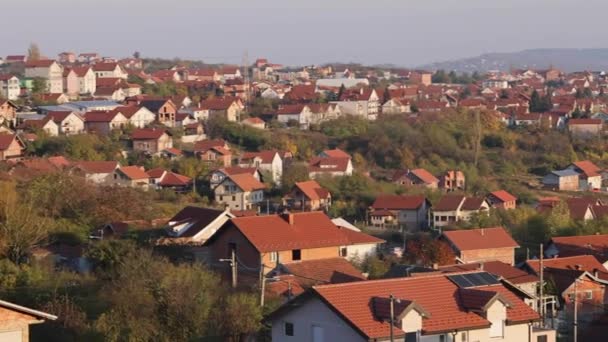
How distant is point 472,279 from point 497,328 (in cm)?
59

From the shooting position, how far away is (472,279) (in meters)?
9.80

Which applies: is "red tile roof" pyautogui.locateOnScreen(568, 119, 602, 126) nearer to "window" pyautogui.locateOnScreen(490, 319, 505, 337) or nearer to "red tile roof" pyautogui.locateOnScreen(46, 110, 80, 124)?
"red tile roof" pyautogui.locateOnScreen(46, 110, 80, 124)

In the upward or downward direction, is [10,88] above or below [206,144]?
above

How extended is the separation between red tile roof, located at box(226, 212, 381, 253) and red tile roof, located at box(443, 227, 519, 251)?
14.3ft

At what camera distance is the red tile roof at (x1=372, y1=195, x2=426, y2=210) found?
26.4 metres

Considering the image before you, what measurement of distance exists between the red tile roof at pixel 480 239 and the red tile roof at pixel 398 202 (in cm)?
639

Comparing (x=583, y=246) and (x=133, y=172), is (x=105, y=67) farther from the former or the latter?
(x=583, y=246)

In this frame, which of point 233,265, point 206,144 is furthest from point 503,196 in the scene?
point 233,265

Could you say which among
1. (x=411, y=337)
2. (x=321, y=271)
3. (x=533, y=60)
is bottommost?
(x=533, y=60)

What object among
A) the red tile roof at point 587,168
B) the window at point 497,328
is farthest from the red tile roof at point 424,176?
the window at point 497,328

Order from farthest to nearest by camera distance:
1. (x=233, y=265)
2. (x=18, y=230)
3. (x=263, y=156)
Result: (x=263, y=156) → (x=18, y=230) → (x=233, y=265)

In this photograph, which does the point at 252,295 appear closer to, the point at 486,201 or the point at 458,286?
the point at 458,286

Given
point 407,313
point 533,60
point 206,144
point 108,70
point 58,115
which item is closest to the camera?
point 407,313

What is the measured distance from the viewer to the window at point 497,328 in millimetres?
9297
